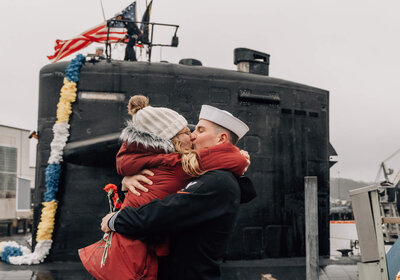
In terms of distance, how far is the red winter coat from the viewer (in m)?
2.15

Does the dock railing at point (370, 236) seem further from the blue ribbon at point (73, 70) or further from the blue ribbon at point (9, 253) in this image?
the blue ribbon at point (9, 253)

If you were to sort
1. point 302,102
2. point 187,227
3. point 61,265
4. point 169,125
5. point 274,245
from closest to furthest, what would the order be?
point 187,227 < point 169,125 < point 61,265 < point 274,245 < point 302,102

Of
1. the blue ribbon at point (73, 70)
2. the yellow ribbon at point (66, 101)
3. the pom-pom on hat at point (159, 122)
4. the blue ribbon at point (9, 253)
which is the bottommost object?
the blue ribbon at point (9, 253)

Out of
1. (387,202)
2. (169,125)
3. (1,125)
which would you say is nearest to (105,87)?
(169,125)

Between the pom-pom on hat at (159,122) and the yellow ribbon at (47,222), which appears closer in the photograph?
the pom-pom on hat at (159,122)

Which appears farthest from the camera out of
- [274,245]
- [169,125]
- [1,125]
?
[1,125]

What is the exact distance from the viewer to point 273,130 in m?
7.60

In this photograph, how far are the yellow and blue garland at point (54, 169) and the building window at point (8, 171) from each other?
21.4 meters

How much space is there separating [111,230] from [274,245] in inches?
Result: 218

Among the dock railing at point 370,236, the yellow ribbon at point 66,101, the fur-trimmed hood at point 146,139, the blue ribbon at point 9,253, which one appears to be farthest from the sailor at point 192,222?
the blue ribbon at point 9,253

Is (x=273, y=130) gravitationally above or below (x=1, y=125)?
below

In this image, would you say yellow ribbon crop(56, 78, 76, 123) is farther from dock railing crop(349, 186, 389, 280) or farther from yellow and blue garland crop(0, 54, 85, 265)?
dock railing crop(349, 186, 389, 280)

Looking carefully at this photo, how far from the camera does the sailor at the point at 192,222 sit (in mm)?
2107

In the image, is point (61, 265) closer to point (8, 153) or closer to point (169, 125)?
point (169, 125)
